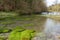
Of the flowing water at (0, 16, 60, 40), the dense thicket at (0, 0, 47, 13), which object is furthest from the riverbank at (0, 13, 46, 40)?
the dense thicket at (0, 0, 47, 13)

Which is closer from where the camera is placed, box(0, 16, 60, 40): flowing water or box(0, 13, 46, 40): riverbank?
box(0, 16, 60, 40): flowing water

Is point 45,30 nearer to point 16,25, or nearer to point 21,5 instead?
point 16,25

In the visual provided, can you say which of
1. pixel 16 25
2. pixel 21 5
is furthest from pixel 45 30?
pixel 21 5

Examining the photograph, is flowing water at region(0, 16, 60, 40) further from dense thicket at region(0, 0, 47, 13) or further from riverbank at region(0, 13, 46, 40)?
dense thicket at region(0, 0, 47, 13)

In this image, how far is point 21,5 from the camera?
19.4 m

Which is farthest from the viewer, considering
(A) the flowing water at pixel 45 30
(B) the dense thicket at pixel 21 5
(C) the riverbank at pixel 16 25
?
(B) the dense thicket at pixel 21 5

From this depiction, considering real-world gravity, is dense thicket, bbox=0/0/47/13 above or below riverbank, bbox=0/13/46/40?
above

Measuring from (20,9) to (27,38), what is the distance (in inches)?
529

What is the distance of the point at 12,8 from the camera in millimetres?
18578

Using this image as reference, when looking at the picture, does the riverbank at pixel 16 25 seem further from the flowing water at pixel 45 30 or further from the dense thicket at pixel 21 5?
the dense thicket at pixel 21 5

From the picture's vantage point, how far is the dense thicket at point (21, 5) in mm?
17188

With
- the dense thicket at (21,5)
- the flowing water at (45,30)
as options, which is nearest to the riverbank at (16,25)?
the flowing water at (45,30)

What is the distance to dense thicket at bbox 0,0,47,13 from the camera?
56.4 feet

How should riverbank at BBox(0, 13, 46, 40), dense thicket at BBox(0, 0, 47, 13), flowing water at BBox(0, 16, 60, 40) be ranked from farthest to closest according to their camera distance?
1. dense thicket at BBox(0, 0, 47, 13)
2. riverbank at BBox(0, 13, 46, 40)
3. flowing water at BBox(0, 16, 60, 40)
